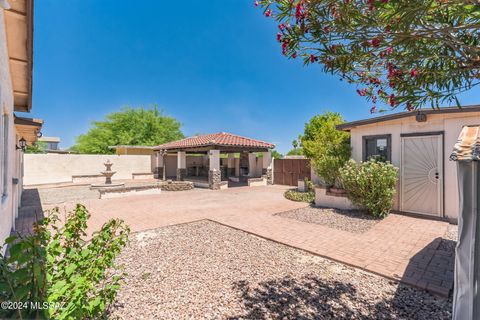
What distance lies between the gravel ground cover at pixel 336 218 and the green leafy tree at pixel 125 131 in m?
31.4

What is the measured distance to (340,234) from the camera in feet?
20.8

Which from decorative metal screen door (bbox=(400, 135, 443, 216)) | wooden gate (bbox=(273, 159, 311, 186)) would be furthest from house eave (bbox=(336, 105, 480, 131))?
wooden gate (bbox=(273, 159, 311, 186))

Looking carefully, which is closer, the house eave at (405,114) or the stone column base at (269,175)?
the house eave at (405,114)

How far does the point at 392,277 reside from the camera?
4043 millimetres

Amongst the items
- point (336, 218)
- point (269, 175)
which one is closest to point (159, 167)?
point (269, 175)

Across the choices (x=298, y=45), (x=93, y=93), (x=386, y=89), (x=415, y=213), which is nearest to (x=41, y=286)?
(x=298, y=45)

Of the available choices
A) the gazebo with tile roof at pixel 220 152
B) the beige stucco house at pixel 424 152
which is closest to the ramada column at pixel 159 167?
the gazebo with tile roof at pixel 220 152

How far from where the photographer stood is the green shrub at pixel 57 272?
1512mm

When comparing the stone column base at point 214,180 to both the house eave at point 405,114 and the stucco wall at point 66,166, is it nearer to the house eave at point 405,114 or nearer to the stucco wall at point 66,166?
the house eave at point 405,114

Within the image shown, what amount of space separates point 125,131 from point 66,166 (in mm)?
15654

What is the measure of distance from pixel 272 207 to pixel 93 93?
37.4m

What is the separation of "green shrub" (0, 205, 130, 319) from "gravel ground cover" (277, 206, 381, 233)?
6511 millimetres

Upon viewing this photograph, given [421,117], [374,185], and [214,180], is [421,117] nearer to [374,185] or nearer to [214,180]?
[374,185]

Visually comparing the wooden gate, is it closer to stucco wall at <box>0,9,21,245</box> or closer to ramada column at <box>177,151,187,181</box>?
ramada column at <box>177,151,187,181</box>
